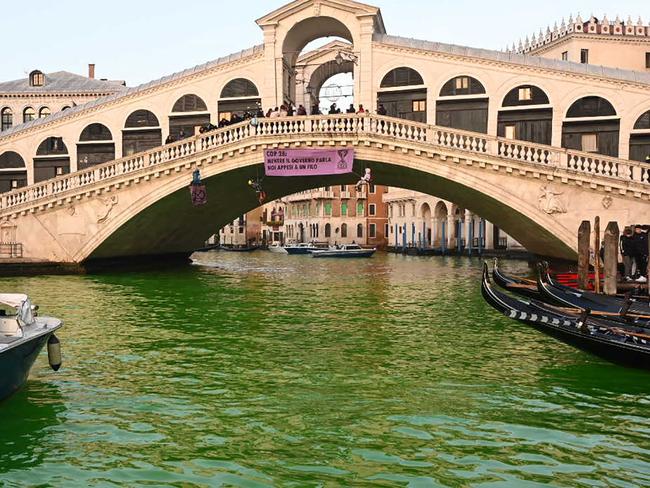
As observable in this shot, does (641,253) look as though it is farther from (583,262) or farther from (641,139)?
(641,139)

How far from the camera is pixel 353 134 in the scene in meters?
21.0

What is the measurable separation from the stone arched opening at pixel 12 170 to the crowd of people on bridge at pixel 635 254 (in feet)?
70.0

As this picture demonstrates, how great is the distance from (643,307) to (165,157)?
15062 millimetres

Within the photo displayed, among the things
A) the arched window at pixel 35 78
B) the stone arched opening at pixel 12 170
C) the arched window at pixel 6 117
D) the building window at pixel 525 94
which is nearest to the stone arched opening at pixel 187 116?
the stone arched opening at pixel 12 170

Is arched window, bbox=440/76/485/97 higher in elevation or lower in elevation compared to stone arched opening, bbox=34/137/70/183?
higher

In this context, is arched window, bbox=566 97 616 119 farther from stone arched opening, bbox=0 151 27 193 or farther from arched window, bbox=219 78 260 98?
stone arched opening, bbox=0 151 27 193

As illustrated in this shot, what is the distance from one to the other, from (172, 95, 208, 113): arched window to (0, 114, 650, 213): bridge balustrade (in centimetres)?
369

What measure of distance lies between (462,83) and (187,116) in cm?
943

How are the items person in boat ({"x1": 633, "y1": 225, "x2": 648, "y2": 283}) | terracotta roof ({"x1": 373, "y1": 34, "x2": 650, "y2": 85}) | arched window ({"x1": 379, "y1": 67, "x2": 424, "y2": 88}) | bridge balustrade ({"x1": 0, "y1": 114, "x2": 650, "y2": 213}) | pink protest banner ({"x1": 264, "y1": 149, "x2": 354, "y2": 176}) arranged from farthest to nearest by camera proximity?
arched window ({"x1": 379, "y1": 67, "x2": 424, "y2": 88}) < terracotta roof ({"x1": 373, "y1": 34, "x2": 650, "y2": 85}) < pink protest banner ({"x1": 264, "y1": 149, "x2": 354, "y2": 176}) < bridge balustrade ({"x1": 0, "y1": 114, "x2": 650, "y2": 213}) < person in boat ({"x1": 633, "y1": 225, "x2": 648, "y2": 283})

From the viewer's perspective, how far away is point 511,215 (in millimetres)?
21781

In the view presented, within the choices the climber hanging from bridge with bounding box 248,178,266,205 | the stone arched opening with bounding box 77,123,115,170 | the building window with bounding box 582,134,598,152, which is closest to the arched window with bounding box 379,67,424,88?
the climber hanging from bridge with bounding box 248,178,266,205

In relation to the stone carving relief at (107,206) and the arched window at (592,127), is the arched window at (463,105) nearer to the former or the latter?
the arched window at (592,127)

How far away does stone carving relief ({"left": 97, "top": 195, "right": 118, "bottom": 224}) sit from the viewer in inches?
900

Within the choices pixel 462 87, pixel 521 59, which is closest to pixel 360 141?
pixel 462 87
